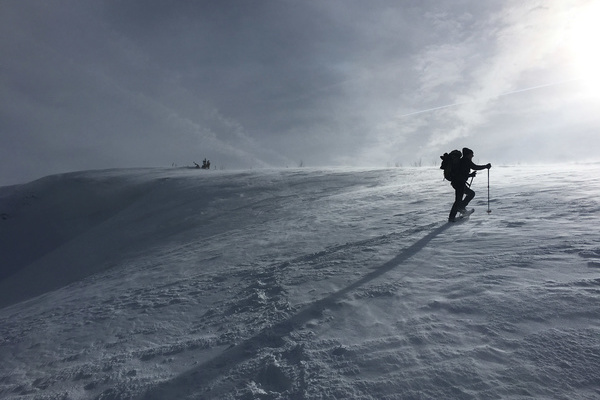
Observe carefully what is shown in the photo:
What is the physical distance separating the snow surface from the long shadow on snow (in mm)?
23

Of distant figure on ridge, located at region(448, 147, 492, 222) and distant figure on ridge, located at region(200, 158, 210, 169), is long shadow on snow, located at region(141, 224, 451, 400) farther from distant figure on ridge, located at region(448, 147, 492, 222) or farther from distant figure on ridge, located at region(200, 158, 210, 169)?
distant figure on ridge, located at region(200, 158, 210, 169)

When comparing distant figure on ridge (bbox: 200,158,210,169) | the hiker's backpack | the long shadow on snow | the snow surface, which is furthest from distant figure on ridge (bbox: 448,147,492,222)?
distant figure on ridge (bbox: 200,158,210,169)

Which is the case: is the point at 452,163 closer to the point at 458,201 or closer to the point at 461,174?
the point at 461,174

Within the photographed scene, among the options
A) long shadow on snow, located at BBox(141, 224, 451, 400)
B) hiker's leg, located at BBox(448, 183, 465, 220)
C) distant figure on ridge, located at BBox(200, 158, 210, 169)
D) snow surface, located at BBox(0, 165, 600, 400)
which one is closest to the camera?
snow surface, located at BBox(0, 165, 600, 400)

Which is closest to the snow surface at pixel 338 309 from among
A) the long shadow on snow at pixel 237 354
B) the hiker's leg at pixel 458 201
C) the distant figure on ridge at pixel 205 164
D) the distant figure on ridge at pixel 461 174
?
the long shadow on snow at pixel 237 354

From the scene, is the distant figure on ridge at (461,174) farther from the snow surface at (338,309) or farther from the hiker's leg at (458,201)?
the snow surface at (338,309)

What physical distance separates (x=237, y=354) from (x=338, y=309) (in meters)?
1.64

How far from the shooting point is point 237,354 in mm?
4582

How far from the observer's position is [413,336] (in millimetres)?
4395

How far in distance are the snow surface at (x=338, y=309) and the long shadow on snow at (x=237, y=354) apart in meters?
0.02

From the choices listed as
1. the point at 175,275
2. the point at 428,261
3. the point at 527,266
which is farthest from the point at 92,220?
the point at 527,266

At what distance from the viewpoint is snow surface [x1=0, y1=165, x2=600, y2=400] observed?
3.79 m

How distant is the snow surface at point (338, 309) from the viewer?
12.4 ft

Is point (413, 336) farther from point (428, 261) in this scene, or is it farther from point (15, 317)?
point (15, 317)
